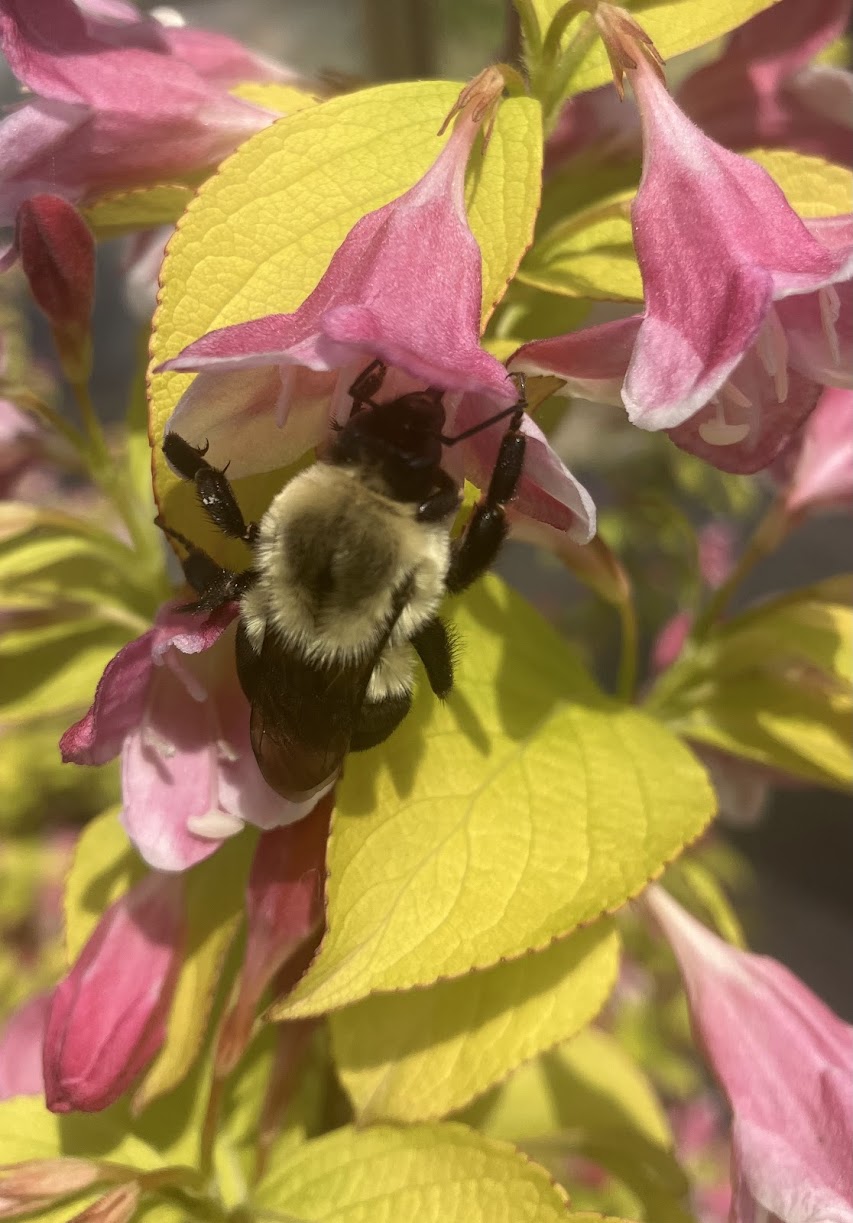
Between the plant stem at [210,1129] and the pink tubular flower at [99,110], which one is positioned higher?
the pink tubular flower at [99,110]

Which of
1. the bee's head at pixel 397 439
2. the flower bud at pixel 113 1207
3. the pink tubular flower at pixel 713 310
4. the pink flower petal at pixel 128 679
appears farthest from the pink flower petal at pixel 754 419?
the flower bud at pixel 113 1207

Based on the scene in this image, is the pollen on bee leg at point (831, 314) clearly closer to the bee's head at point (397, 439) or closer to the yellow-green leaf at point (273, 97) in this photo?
the bee's head at point (397, 439)

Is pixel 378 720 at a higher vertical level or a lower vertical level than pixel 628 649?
higher

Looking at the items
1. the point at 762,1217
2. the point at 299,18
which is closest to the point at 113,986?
the point at 762,1217

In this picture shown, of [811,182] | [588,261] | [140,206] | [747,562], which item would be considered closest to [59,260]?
[140,206]

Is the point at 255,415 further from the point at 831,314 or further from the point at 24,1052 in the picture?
the point at 24,1052
